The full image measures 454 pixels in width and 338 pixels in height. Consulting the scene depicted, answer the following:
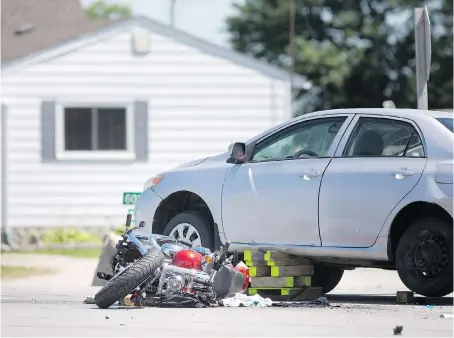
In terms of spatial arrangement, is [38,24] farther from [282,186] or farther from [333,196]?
[333,196]

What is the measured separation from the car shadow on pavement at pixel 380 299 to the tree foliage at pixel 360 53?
85.6 feet

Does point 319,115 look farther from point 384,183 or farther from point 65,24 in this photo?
point 65,24

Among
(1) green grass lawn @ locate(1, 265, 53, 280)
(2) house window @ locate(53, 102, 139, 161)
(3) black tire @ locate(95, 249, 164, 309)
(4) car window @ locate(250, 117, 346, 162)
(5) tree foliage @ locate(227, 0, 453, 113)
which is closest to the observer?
(3) black tire @ locate(95, 249, 164, 309)

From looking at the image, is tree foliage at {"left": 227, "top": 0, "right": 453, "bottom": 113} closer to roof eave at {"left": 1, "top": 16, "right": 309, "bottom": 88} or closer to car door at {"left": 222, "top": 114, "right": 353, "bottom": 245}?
roof eave at {"left": 1, "top": 16, "right": 309, "bottom": 88}

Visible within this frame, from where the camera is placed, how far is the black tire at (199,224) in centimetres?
1213

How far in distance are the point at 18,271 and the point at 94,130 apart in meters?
6.78

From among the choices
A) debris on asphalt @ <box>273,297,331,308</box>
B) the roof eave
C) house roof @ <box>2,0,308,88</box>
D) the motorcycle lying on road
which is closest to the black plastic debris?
the motorcycle lying on road

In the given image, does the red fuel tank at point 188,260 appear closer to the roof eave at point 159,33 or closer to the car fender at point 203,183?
the car fender at point 203,183

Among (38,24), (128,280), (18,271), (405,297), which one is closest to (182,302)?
(128,280)

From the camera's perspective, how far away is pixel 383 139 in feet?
37.6

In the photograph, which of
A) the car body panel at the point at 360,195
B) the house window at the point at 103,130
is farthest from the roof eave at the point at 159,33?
the car body panel at the point at 360,195

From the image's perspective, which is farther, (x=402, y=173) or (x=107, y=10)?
(x=107, y=10)

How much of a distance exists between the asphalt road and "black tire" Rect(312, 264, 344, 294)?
158mm

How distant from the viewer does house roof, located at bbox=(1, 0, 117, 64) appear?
84.3ft
